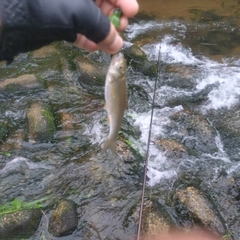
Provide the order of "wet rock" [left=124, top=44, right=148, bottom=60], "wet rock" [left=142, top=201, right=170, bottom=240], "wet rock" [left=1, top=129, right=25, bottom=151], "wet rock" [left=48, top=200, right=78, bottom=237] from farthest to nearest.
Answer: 1. "wet rock" [left=124, top=44, right=148, bottom=60]
2. "wet rock" [left=1, top=129, right=25, bottom=151]
3. "wet rock" [left=48, top=200, right=78, bottom=237]
4. "wet rock" [left=142, top=201, right=170, bottom=240]

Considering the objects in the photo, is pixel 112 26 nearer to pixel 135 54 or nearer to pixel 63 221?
pixel 63 221

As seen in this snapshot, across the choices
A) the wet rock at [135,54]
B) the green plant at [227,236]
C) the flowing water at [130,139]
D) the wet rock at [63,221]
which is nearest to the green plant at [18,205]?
the flowing water at [130,139]

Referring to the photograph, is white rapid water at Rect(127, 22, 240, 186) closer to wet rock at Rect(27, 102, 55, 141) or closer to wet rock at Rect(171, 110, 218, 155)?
wet rock at Rect(171, 110, 218, 155)

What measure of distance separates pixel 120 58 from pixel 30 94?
12.6ft

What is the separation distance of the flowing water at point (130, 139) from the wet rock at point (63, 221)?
77 mm

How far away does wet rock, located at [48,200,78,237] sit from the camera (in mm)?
3691

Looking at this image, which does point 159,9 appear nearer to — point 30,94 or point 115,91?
point 30,94

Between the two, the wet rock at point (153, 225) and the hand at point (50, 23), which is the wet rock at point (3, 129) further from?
the hand at point (50, 23)

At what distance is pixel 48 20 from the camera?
1587mm

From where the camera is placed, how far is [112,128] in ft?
7.75

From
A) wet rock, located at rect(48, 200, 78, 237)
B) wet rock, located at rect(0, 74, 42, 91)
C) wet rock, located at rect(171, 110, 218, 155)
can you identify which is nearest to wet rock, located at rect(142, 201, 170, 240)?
wet rock, located at rect(48, 200, 78, 237)

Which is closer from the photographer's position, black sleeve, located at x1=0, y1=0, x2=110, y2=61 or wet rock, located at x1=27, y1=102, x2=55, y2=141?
black sleeve, located at x1=0, y1=0, x2=110, y2=61

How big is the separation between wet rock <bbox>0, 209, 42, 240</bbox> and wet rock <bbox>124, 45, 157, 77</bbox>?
3420mm

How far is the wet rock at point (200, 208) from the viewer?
366 cm
